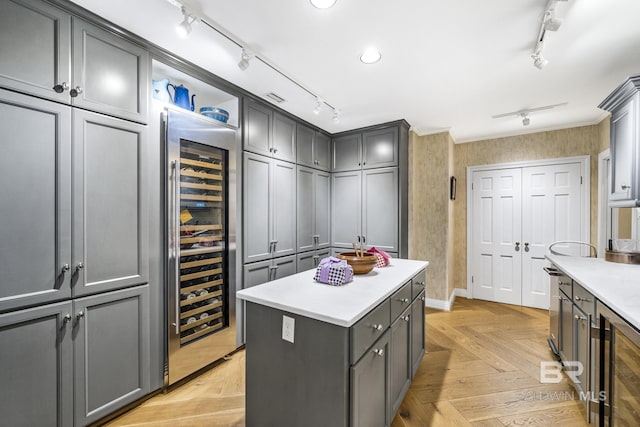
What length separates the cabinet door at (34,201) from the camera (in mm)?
1379

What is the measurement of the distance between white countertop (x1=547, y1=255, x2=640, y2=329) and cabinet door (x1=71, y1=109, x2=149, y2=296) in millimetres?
2746

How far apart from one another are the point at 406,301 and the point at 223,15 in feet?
7.28

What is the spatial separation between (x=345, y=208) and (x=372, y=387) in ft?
8.90

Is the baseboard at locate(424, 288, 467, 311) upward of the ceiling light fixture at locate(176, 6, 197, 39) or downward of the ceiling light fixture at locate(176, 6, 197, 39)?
downward

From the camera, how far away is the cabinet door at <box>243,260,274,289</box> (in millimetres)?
2740

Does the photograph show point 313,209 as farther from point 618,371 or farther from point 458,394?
point 618,371

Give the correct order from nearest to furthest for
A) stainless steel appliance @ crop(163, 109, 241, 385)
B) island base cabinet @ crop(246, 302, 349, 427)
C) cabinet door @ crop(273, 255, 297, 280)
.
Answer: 1. island base cabinet @ crop(246, 302, 349, 427)
2. stainless steel appliance @ crop(163, 109, 241, 385)
3. cabinet door @ crop(273, 255, 297, 280)

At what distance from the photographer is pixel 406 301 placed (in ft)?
6.44

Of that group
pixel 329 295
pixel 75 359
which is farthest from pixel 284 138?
pixel 75 359

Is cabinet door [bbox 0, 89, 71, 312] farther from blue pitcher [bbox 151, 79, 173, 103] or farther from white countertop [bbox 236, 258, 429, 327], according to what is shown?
white countertop [bbox 236, 258, 429, 327]

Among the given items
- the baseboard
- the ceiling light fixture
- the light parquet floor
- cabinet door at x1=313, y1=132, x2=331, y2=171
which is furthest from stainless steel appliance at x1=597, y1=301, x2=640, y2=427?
cabinet door at x1=313, y1=132, x2=331, y2=171

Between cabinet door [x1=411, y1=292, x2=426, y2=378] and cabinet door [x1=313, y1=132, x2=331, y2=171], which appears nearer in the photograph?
cabinet door [x1=411, y1=292, x2=426, y2=378]

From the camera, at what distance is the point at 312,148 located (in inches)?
147

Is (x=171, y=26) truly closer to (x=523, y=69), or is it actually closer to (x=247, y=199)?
(x=247, y=199)
